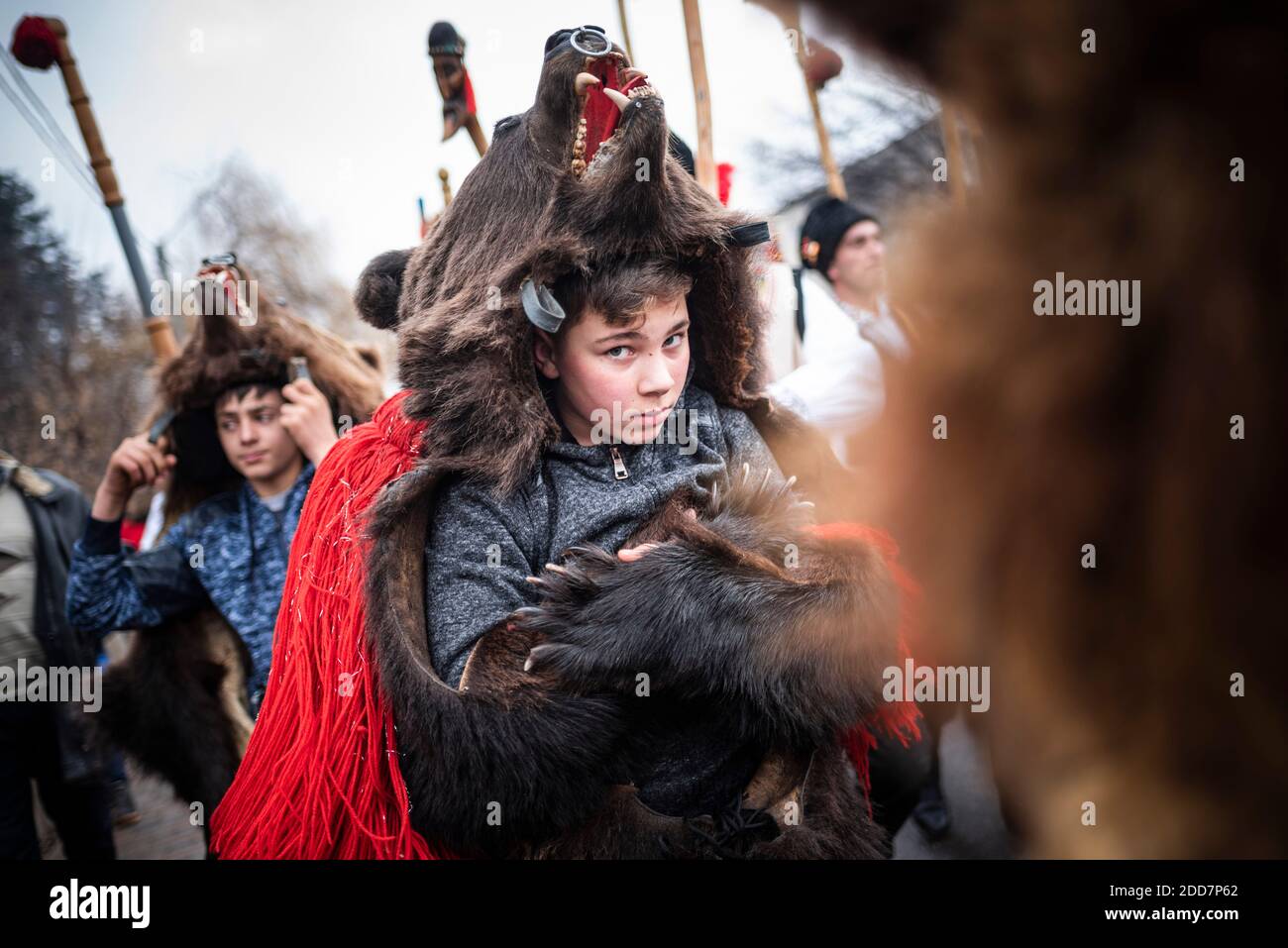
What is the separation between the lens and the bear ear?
1.54 m

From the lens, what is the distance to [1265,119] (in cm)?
38

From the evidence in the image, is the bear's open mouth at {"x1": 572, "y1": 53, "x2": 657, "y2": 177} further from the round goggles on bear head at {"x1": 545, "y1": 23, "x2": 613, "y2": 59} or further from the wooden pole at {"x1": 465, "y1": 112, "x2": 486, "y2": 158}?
the wooden pole at {"x1": 465, "y1": 112, "x2": 486, "y2": 158}

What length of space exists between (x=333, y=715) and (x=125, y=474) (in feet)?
3.43

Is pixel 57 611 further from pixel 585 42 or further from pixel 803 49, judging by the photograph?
pixel 803 49

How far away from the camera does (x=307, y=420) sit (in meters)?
2.06

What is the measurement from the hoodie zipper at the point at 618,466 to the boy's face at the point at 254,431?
1099 mm

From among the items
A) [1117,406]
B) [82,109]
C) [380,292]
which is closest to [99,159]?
[82,109]

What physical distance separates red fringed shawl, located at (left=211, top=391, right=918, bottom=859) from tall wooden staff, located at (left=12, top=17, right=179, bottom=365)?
0.89 m

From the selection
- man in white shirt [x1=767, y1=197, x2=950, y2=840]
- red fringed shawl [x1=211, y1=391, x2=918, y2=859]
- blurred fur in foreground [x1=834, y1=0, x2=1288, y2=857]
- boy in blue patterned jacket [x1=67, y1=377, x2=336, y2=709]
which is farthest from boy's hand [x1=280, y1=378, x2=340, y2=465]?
blurred fur in foreground [x1=834, y1=0, x2=1288, y2=857]

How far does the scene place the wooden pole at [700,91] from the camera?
4.22 ft

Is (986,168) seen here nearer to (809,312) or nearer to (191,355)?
(191,355)
